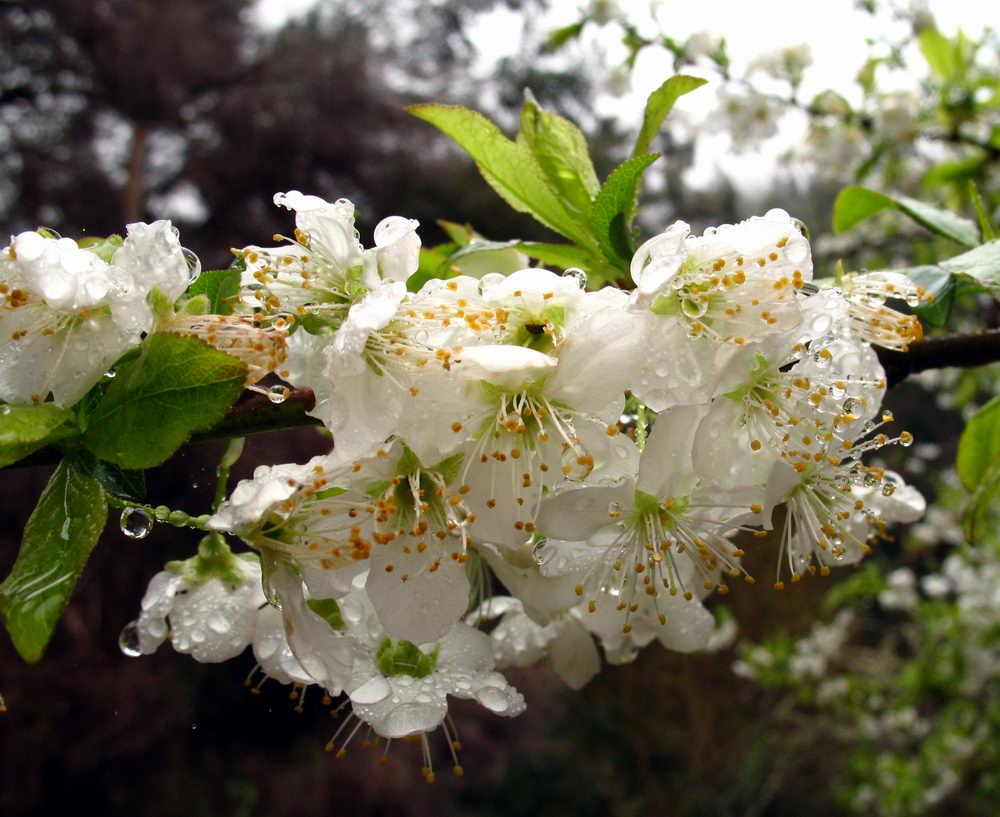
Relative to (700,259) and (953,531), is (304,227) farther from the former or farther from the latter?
(953,531)

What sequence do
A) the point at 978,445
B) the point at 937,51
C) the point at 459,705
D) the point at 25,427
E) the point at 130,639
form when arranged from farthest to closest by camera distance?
the point at 459,705 < the point at 937,51 < the point at 978,445 < the point at 130,639 < the point at 25,427

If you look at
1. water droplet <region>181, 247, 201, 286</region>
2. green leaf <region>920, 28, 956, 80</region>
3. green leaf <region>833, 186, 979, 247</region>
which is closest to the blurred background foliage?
green leaf <region>920, 28, 956, 80</region>

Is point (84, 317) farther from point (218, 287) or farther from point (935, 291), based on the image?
point (935, 291)

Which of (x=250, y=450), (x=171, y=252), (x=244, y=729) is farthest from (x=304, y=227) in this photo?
(x=244, y=729)

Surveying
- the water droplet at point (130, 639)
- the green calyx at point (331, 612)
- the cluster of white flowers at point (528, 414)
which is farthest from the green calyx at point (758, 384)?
the water droplet at point (130, 639)

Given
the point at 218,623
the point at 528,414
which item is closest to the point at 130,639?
the point at 218,623
